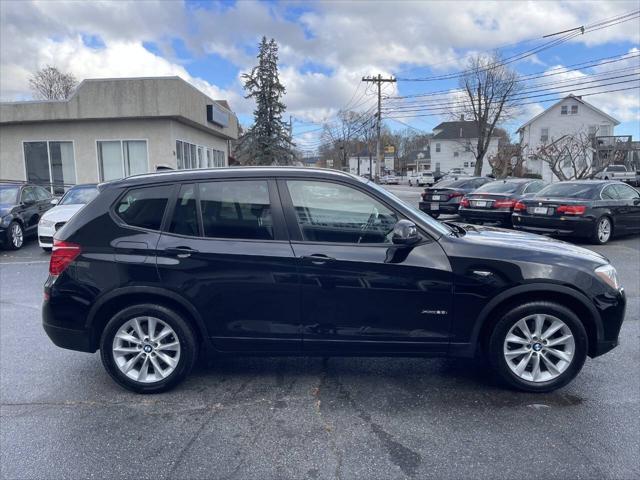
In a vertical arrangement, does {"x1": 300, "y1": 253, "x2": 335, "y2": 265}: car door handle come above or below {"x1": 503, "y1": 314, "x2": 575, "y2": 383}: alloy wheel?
above

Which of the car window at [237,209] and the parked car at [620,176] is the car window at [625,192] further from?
the parked car at [620,176]

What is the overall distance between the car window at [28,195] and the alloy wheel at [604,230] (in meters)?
13.9

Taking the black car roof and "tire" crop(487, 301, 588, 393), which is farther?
the black car roof

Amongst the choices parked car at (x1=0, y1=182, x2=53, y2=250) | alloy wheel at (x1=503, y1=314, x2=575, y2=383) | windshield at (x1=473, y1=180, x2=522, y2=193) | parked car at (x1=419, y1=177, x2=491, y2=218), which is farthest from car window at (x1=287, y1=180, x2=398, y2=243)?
parked car at (x1=419, y1=177, x2=491, y2=218)

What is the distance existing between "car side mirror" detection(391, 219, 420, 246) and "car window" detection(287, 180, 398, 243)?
115mm

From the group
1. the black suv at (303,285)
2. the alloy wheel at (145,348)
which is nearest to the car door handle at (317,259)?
the black suv at (303,285)

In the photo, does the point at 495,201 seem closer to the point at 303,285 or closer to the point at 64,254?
the point at 303,285

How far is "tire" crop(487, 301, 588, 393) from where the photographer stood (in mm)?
3533

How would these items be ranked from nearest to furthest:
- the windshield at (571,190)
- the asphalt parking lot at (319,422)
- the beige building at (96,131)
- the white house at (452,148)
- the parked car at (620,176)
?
the asphalt parking lot at (319,422)
the windshield at (571,190)
the beige building at (96,131)
the parked car at (620,176)
the white house at (452,148)

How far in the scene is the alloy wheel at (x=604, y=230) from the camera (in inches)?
411

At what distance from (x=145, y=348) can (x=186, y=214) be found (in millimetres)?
1113

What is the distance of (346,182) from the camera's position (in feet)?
12.0

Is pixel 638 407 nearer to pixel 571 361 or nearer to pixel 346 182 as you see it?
pixel 571 361

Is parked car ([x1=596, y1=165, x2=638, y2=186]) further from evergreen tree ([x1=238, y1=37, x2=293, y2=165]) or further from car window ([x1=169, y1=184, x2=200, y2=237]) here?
car window ([x1=169, y1=184, x2=200, y2=237])
